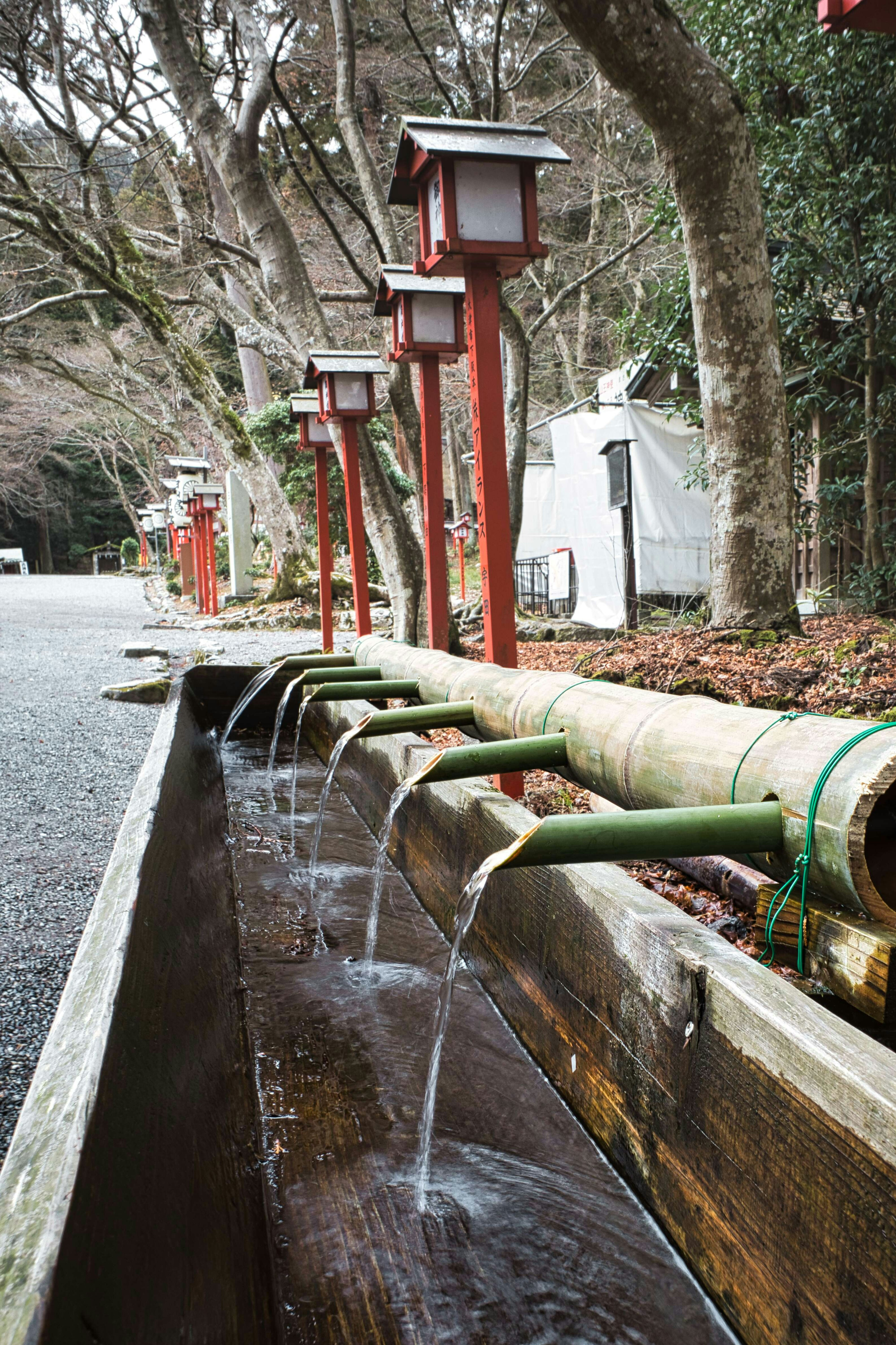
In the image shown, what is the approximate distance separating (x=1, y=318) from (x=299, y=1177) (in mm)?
14579

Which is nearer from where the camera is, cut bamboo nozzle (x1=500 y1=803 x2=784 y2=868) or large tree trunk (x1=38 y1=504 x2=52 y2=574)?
cut bamboo nozzle (x1=500 y1=803 x2=784 y2=868)

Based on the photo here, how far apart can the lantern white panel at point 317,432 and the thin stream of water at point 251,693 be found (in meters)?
2.23

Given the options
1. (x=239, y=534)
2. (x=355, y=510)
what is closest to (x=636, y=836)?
(x=355, y=510)

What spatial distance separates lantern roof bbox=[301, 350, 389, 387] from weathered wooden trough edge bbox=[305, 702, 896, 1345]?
4406 millimetres

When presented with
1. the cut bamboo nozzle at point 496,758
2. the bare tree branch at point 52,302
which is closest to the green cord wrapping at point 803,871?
the cut bamboo nozzle at point 496,758

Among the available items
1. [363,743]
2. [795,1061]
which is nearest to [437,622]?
[363,743]

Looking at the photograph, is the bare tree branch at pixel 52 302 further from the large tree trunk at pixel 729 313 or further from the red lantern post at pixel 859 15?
the red lantern post at pixel 859 15

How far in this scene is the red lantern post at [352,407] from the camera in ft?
19.0

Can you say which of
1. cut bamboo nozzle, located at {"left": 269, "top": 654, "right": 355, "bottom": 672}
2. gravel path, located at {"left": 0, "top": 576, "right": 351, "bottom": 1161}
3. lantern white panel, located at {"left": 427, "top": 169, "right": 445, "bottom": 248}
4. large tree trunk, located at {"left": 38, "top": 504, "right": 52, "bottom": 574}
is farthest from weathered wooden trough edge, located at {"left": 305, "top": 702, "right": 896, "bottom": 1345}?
large tree trunk, located at {"left": 38, "top": 504, "right": 52, "bottom": 574}

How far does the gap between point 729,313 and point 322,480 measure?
3.21 meters

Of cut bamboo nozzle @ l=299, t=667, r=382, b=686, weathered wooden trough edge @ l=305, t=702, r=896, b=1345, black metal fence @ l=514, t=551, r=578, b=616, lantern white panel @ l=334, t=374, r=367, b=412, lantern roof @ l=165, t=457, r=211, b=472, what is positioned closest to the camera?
weathered wooden trough edge @ l=305, t=702, r=896, b=1345

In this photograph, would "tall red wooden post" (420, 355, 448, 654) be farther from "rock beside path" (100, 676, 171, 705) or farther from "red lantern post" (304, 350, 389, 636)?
"rock beside path" (100, 676, 171, 705)

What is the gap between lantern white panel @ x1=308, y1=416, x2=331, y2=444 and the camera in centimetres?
691

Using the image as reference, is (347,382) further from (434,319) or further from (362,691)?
(362,691)
